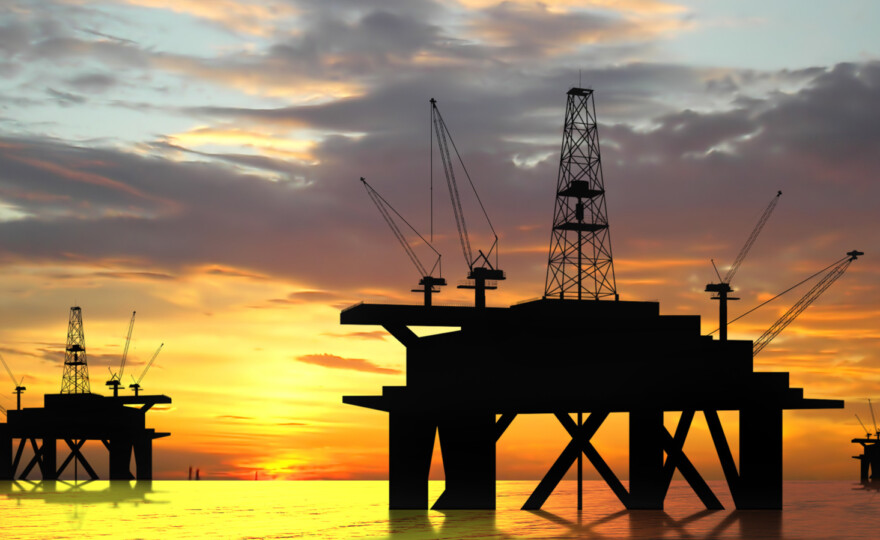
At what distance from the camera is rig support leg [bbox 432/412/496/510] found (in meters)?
46.6

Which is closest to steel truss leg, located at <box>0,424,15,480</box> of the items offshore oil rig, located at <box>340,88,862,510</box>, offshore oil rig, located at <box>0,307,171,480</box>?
offshore oil rig, located at <box>0,307,171,480</box>

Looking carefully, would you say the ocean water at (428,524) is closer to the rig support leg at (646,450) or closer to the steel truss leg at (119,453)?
the rig support leg at (646,450)

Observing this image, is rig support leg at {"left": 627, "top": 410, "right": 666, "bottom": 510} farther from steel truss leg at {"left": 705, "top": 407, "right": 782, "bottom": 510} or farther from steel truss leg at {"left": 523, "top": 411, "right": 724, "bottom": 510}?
steel truss leg at {"left": 705, "top": 407, "right": 782, "bottom": 510}

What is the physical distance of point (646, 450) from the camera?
48.2 metres

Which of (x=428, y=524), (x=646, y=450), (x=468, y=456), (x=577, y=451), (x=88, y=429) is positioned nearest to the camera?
(x=428, y=524)

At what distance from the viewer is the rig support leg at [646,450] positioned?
157 ft

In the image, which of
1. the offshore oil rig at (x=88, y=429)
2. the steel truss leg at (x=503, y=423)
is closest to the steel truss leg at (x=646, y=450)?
the steel truss leg at (x=503, y=423)

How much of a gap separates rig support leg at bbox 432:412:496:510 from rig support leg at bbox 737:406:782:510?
10688mm

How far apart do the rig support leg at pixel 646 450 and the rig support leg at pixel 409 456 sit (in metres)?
8.80

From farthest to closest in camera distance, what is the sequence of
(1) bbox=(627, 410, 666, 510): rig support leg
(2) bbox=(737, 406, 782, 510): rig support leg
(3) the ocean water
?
(1) bbox=(627, 410, 666, 510): rig support leg, (2) bbox=(737, 406, 782, 510): rig support leg, (3) the ocean water

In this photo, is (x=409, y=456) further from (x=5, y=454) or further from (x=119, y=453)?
(x=5, y=454)

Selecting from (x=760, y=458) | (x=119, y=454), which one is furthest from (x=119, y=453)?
(x=760, y=458)

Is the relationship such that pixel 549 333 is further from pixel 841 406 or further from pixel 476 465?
pixel 841 406

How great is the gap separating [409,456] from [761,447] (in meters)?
14.9
